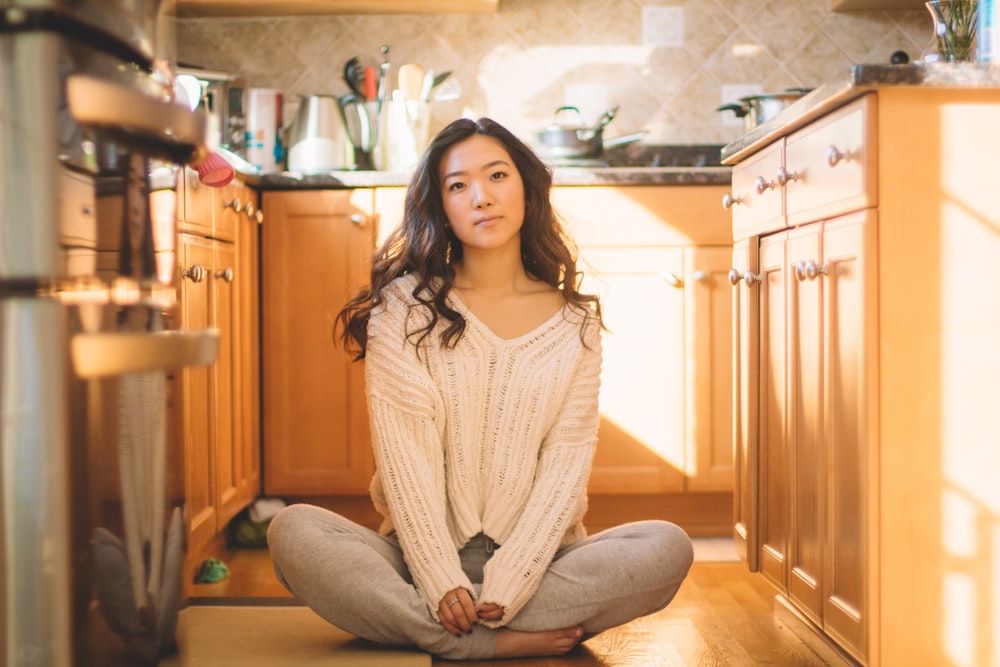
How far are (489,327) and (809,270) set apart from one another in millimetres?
560

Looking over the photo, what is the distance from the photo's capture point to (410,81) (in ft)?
9.59

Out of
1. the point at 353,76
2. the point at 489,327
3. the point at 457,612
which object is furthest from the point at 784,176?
the point at 353,76

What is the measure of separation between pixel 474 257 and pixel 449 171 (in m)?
0.16

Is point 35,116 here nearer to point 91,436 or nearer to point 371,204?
point 91,436

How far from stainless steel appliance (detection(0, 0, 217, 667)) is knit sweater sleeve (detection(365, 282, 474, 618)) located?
640 millimetres

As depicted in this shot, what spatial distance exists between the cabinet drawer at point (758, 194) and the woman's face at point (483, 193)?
41cm

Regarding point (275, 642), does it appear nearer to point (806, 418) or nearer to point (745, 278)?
point (806, 418)

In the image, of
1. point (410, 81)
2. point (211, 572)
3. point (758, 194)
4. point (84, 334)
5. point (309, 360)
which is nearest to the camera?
point (84, 334)

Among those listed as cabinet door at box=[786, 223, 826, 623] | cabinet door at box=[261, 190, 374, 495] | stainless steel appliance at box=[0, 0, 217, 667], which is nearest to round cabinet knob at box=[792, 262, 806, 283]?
cabinet door at box=[786, 223, 826, 623]

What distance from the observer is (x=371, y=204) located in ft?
8.64

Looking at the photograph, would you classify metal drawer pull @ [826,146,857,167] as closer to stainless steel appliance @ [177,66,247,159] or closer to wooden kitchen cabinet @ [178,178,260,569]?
wooden kitchen cabinet @ [178,178,260,569]

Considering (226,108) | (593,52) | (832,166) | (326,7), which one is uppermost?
(326,7)

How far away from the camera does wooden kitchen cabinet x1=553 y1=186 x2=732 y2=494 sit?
260cm

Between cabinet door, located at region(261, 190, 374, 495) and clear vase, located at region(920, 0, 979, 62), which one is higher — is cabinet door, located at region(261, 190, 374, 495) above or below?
below
